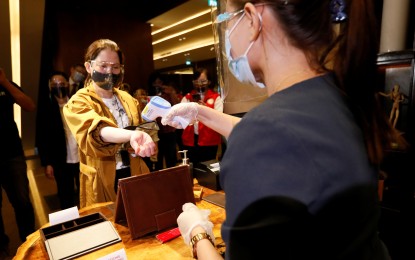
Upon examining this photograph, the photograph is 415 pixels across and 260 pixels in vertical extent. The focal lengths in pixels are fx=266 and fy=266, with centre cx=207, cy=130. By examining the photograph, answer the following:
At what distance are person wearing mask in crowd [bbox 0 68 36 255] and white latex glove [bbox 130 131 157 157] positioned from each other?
1728 millimetres

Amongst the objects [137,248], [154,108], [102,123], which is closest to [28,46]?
[102,123]

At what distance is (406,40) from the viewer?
2188 mm

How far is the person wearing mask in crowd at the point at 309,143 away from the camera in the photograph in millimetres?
397

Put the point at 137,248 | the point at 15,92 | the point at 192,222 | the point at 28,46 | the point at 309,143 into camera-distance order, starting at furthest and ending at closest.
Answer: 1. the point at 28,46
2. the point at 15,92
3. the point at 137,248
4. the point at 192,222
5. the point at 309,143

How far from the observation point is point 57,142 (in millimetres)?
2682

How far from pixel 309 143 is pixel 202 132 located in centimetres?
306

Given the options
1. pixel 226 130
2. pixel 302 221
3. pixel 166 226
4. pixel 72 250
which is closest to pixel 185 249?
pixel 166 226

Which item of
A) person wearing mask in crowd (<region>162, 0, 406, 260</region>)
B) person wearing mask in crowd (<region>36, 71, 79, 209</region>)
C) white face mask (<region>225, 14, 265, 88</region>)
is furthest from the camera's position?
person wearing mask in crowd (<region>36, 71, 79, 209</region>)

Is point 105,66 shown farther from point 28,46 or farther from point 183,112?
point 28,46

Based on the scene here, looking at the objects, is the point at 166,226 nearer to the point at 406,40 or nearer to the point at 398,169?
the point at 398,169

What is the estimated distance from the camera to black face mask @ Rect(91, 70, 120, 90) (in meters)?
1.53

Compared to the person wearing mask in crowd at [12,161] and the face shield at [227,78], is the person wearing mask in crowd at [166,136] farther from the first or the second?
the person wearing mask in crowd at [12,161]

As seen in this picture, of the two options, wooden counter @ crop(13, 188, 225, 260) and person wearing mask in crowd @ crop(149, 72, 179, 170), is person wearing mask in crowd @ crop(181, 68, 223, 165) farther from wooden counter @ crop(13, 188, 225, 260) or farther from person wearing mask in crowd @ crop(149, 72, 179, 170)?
wooden counter @ crop(13, 188, 225, 260)

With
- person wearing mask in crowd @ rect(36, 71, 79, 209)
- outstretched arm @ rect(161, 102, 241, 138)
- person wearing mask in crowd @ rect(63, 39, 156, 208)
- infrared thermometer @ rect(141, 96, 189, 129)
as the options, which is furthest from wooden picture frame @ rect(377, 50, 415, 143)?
person wearing mask in crowd @ rect(36, 71, 79, 209)
